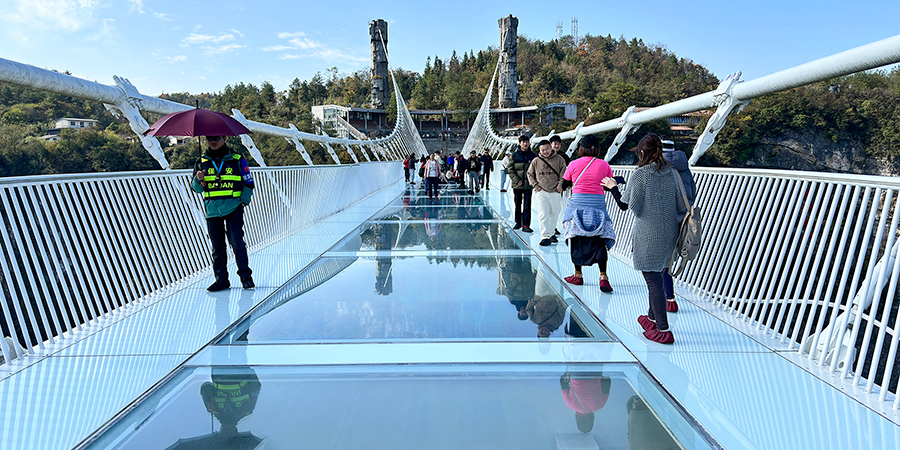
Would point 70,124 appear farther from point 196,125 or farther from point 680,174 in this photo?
point 680,174

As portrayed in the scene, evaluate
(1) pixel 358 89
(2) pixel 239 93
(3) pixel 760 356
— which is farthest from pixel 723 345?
(2) pixel 239 93

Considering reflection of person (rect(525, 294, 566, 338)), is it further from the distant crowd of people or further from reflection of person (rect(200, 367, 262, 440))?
reflection of person (rect(200, 367, 262, 440))

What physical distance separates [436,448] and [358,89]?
13947 cm

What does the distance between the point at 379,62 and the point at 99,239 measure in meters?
79.0

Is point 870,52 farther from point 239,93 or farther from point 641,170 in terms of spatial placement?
point 239,93

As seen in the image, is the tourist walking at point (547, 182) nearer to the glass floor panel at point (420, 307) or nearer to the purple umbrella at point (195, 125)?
the glass floor panel at point (420, 307)

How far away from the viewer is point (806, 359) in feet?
9.20

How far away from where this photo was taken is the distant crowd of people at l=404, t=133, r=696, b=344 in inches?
117

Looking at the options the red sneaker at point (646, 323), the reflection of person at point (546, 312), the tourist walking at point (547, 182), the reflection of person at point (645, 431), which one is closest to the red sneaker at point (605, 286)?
the reflection of person at point (546, 312)

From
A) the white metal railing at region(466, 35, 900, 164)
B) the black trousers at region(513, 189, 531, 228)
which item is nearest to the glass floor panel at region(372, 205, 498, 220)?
the black trousers at region(513, 189, 531, 228)

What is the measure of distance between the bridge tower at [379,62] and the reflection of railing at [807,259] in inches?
2900

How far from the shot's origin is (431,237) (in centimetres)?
713

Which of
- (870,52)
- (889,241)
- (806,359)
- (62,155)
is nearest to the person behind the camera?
(889,241)

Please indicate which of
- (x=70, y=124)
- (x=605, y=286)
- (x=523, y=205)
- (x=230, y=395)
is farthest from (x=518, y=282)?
(x=70, y=124)
